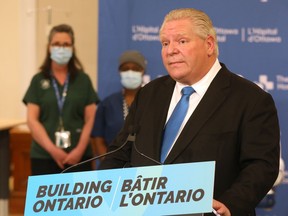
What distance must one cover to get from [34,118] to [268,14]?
212 cm

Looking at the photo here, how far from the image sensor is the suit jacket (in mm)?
2492

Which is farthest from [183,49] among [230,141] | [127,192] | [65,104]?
[65,104]

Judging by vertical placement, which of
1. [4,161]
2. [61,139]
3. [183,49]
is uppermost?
[183,49]

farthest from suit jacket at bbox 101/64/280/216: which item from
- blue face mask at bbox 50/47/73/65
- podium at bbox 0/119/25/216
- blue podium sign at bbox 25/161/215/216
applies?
podium at bbox 0/119/25/216

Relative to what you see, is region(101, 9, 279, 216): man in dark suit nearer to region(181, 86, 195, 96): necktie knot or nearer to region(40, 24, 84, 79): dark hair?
region(181, 86, 195, 96): necktie knot

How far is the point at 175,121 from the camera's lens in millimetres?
2736

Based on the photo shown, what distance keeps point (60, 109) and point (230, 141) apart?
295cm

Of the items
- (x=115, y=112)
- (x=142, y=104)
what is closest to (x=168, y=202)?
(x=142, y=104)

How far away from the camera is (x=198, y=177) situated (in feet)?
7.04

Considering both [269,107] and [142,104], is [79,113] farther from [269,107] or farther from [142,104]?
[269,107]

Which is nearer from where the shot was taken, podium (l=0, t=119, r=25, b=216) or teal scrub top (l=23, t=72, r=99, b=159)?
teal scrub top (l=23, t=72, r=99, b=159)

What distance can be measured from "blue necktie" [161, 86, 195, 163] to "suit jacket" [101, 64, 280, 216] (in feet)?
0.08

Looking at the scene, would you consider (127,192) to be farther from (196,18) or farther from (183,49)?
(196,18)

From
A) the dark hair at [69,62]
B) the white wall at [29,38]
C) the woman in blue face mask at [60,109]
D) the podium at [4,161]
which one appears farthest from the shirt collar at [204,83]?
the white wall at [29,38]
